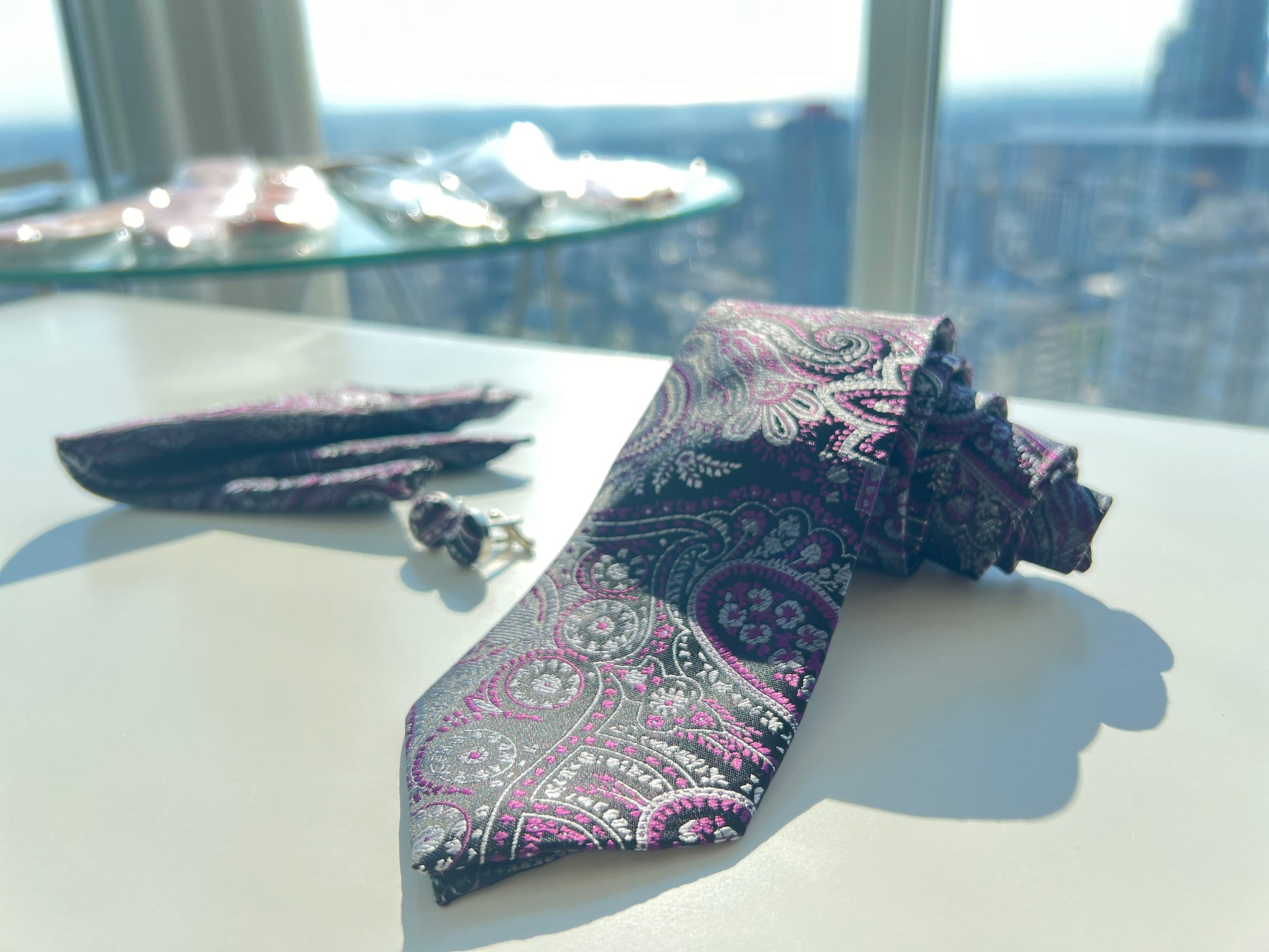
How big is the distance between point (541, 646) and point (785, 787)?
0.11m

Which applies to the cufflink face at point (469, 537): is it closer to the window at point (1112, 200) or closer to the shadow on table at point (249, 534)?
the shadow on table at point (249, 534)

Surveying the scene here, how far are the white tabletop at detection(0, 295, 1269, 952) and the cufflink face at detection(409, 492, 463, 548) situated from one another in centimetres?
1

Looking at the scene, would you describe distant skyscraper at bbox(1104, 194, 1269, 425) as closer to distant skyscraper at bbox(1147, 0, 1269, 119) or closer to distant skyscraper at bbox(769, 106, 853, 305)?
distant skyscraper at bbox(1147, 0, 1269, 119)

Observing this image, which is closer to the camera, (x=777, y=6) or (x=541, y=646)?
(x=541, y=646)

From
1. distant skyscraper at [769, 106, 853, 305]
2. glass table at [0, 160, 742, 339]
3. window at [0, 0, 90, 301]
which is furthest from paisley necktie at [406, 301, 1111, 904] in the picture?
window at [0, 0, 90, 301]

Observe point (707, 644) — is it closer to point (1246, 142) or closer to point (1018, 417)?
point (1018, 417)

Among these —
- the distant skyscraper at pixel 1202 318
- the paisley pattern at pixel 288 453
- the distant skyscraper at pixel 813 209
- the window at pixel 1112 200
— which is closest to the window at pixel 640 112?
the distant skyscraper at pixel 813 209

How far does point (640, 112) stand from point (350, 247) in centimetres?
80

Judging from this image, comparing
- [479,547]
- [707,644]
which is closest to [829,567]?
[707,644]

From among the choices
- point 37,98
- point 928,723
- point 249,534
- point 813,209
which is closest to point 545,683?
point 928,723

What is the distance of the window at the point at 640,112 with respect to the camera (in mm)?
1437

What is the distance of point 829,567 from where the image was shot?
1.33 feet

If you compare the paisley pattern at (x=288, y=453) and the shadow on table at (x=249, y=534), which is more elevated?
the paisley pattern at (x=288, y=453)

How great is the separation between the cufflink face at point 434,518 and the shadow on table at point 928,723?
198 mm
